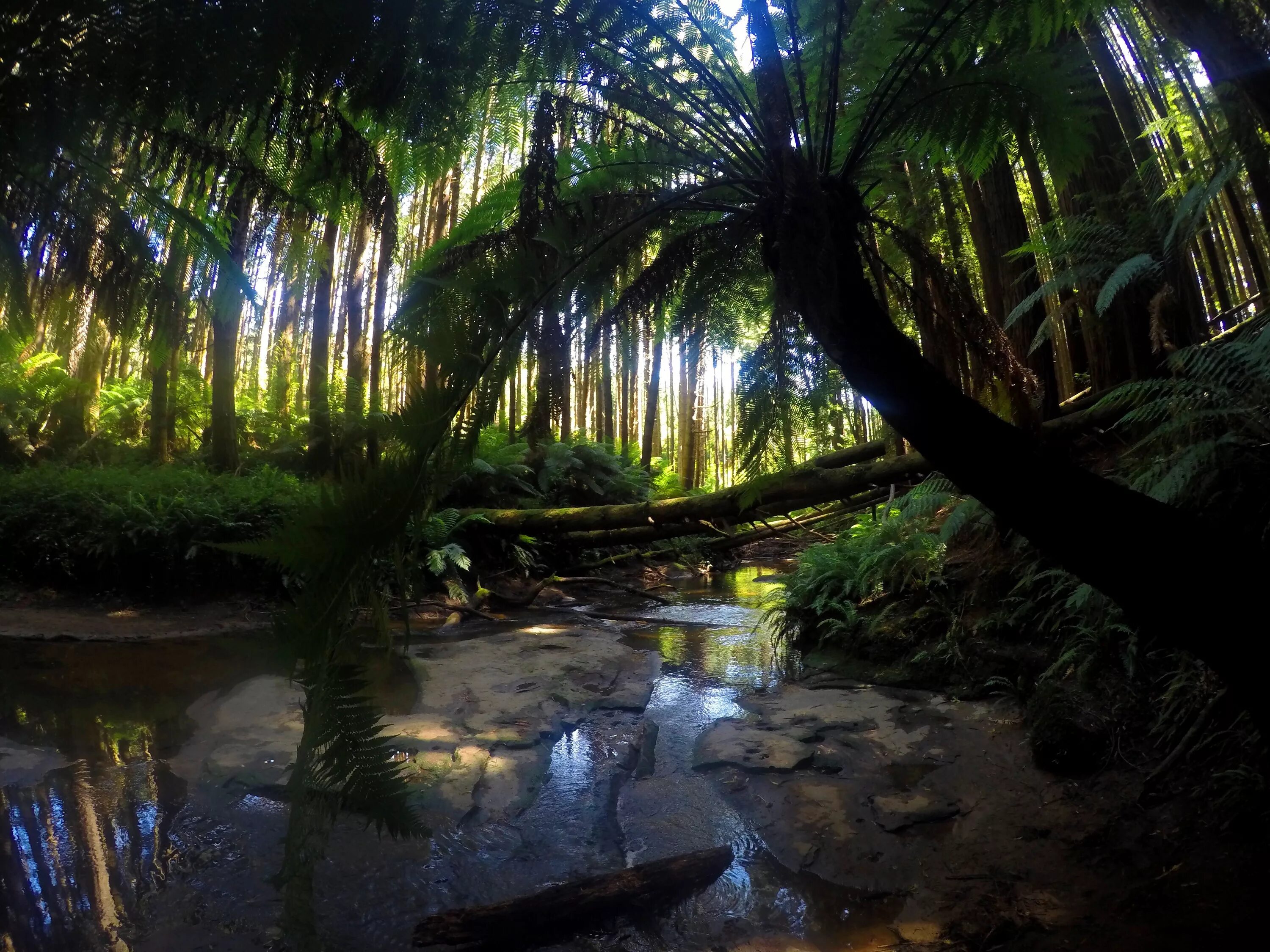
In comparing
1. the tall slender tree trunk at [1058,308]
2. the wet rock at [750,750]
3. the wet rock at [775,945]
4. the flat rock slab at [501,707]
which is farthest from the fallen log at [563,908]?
the tall slender tree trunk at [1058,308]

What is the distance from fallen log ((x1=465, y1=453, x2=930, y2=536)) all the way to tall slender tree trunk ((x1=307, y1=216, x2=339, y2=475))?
2.23 meters

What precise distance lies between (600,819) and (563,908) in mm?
641

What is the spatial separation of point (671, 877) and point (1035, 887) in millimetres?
1043

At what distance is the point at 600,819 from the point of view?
2.57 m

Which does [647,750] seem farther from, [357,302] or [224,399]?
[357,302]

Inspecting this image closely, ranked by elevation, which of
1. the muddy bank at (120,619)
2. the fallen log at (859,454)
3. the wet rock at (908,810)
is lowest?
the wet rock at (908,810)

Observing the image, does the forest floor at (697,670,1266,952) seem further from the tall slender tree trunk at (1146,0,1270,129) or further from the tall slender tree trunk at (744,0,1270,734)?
the tall slender tree trunk at (1146,0,1270,129)

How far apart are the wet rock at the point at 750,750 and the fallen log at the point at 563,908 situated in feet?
2.83

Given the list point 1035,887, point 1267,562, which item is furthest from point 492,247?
point 1035,887

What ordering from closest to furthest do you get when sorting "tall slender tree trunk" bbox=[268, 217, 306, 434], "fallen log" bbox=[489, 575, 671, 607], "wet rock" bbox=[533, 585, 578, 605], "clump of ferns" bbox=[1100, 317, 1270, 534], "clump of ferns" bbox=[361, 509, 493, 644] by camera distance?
1. "clump of ferns" bbox=[361, 509, 493, 644]
2. "clump of ferns" bbox=[1100, 317, 1270, 534]
3. "tall slender tree trunk" bbox=[268, 217, 306, 434]
4. "fallen log" bbox=[489, 575, 671, 607]
5. "wet rock" bbox=[533, 585, 578, 605]

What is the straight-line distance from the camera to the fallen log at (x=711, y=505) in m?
5.61

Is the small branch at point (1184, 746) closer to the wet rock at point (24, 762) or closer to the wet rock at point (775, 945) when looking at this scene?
the wet rock at point (775, 945)

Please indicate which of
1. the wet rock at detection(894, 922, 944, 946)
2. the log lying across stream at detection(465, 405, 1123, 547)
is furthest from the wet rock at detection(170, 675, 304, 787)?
the log lying across stream at detection(465, 405, 1123, 547)

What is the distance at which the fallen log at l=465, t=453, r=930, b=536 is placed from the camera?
5605 millimetres
